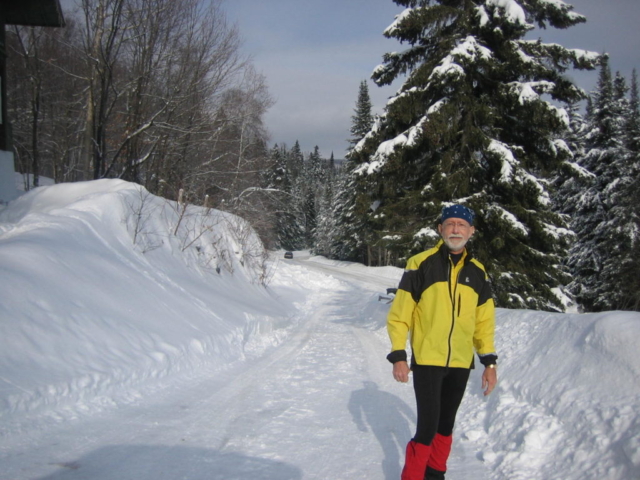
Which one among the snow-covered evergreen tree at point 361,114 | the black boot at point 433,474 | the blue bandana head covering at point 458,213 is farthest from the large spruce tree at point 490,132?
the snow-covered evergreen tree at point 361,114

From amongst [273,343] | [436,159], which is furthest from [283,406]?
[436,159]

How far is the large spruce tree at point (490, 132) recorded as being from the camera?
8.20m

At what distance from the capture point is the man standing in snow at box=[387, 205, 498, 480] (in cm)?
277

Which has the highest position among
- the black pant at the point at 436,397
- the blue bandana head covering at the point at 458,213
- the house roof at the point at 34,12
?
the house roof at the point at 34,12

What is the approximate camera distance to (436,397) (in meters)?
2.78

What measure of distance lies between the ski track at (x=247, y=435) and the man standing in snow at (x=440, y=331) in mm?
573

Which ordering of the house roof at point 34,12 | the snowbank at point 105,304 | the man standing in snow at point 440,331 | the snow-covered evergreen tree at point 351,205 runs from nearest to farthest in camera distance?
the man standing in snow at point 440,331 < the snowbank at point 105,304 < the house roof at point 34,12 < the snow-covered evergreen tree at point 351,205

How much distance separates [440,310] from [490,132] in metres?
7.34

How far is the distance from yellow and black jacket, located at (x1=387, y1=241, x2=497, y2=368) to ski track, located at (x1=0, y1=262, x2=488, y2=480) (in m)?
1.13

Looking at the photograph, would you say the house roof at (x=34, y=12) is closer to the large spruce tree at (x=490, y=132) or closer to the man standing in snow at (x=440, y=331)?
the large spruce tree at (x=490, y=132)

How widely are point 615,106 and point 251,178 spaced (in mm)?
19035

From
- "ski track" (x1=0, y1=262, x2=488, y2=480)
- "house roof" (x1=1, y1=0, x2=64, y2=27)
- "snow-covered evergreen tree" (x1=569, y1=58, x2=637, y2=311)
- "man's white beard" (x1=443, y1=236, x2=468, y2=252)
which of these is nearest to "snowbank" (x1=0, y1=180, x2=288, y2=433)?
"ski track" (x1=0, y1=262, x2=488, y2=480)

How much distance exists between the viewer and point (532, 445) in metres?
3.40

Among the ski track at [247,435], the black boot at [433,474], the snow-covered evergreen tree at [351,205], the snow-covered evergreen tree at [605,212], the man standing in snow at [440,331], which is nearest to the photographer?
the man standing in snow at [440,331]
